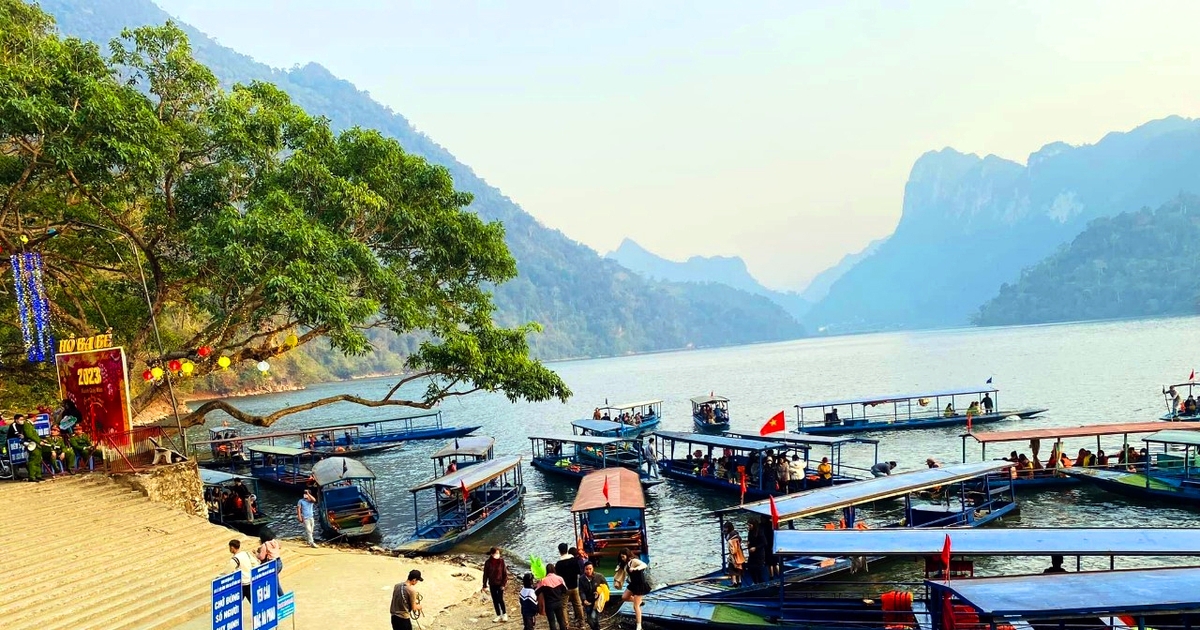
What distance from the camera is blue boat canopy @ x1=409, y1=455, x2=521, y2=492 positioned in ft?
91.7

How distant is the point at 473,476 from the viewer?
29266 millimetres

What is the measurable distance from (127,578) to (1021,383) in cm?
8092

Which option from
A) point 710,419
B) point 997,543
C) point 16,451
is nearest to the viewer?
point 997,543

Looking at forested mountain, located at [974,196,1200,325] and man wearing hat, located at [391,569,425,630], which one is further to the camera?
forested mountain, located at [974,196,1200,325]

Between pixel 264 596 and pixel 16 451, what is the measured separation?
1420cm

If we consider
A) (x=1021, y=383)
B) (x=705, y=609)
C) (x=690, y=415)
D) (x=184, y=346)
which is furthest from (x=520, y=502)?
(x=1021, y=383)

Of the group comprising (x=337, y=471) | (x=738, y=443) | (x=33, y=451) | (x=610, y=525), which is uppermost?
(x=33, y=451)

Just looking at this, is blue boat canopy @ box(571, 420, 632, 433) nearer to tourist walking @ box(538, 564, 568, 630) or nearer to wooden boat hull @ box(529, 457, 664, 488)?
wooden boat hull @ box(529, 457, 664, 488)

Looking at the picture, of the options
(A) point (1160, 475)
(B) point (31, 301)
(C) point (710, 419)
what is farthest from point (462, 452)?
(A) point (1160, 475)

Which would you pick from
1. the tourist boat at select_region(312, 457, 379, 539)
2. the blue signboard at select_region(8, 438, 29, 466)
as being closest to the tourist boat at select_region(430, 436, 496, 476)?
the tourist boat at select_region(312, 457, 379, 539)

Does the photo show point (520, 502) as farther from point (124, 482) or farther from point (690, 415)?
point (690, 415)

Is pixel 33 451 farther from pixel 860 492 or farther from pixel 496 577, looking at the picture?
pixel 860 492

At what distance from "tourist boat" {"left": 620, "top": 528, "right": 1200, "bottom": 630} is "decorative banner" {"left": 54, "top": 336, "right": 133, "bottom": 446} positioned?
1520 centimetres

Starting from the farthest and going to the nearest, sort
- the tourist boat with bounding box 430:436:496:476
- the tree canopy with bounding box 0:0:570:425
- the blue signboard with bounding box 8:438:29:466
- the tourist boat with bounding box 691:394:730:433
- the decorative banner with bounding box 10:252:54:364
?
the tourist boat with bounding box 691:394:730:433
the tourist boat with bounding box 430:436:496:476
the blue signboard with bounding box 8:438:29:466
the decorative banner with bounding box 10:252:54:364
the tree canopy with bounding box 0:0:570:425
